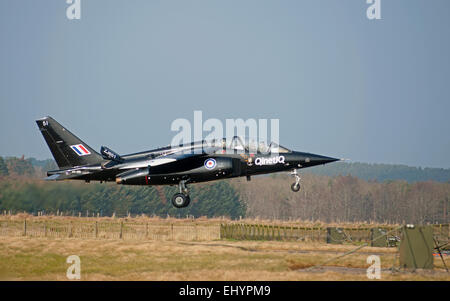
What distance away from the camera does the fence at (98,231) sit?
36.5 meters

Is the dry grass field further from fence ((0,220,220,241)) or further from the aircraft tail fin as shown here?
fence ((0,220,220,241))

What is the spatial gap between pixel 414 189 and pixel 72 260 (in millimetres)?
98265

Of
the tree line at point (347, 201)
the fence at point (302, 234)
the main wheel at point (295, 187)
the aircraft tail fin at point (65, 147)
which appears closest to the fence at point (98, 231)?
the fence at point (302, 234)

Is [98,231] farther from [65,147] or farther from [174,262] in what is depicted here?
[174,262]

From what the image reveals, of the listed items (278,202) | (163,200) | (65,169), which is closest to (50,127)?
(65,169)

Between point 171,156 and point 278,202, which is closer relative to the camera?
point 171,156

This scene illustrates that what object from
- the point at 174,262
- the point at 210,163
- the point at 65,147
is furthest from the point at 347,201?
the point at 174,262

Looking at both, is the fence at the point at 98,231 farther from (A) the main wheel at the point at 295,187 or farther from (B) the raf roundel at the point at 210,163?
(A) the main wheel at the point at 295,187

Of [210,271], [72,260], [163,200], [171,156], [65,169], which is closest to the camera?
[210,271]

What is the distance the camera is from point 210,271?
70.6 feet
